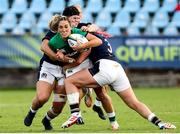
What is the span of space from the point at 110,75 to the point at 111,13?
1826 cm

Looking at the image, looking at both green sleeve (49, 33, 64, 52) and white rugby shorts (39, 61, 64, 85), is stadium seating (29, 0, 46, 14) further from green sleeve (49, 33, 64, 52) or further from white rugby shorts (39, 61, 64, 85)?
green sleeve (49, 33, 64, 52)

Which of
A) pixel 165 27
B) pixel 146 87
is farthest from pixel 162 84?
pixel 165 27

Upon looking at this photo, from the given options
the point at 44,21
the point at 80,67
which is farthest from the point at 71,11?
the point at 44,21

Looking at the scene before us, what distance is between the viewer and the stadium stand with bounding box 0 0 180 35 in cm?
2933

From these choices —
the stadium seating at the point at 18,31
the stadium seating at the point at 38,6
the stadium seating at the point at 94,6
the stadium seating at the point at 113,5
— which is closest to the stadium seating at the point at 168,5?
the stadium seating at the point at 113,5

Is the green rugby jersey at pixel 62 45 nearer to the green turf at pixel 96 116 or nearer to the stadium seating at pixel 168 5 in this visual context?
the green turf at pixel 96 116

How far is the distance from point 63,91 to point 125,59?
1619 cm

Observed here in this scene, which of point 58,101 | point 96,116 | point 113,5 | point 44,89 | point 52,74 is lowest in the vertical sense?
point 113,5

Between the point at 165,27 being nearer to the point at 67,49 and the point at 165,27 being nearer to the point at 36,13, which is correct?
the point at 36,13

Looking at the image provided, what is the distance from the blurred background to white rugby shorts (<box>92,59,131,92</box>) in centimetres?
1579

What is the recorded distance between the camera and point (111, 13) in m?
29.5

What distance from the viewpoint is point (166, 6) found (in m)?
29.6

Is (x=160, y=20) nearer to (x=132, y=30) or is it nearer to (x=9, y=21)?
(x=132, y=30)

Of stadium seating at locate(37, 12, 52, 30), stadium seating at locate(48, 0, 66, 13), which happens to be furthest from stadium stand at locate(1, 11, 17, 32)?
stadium seating at locate(48, 0, 66, 13)
